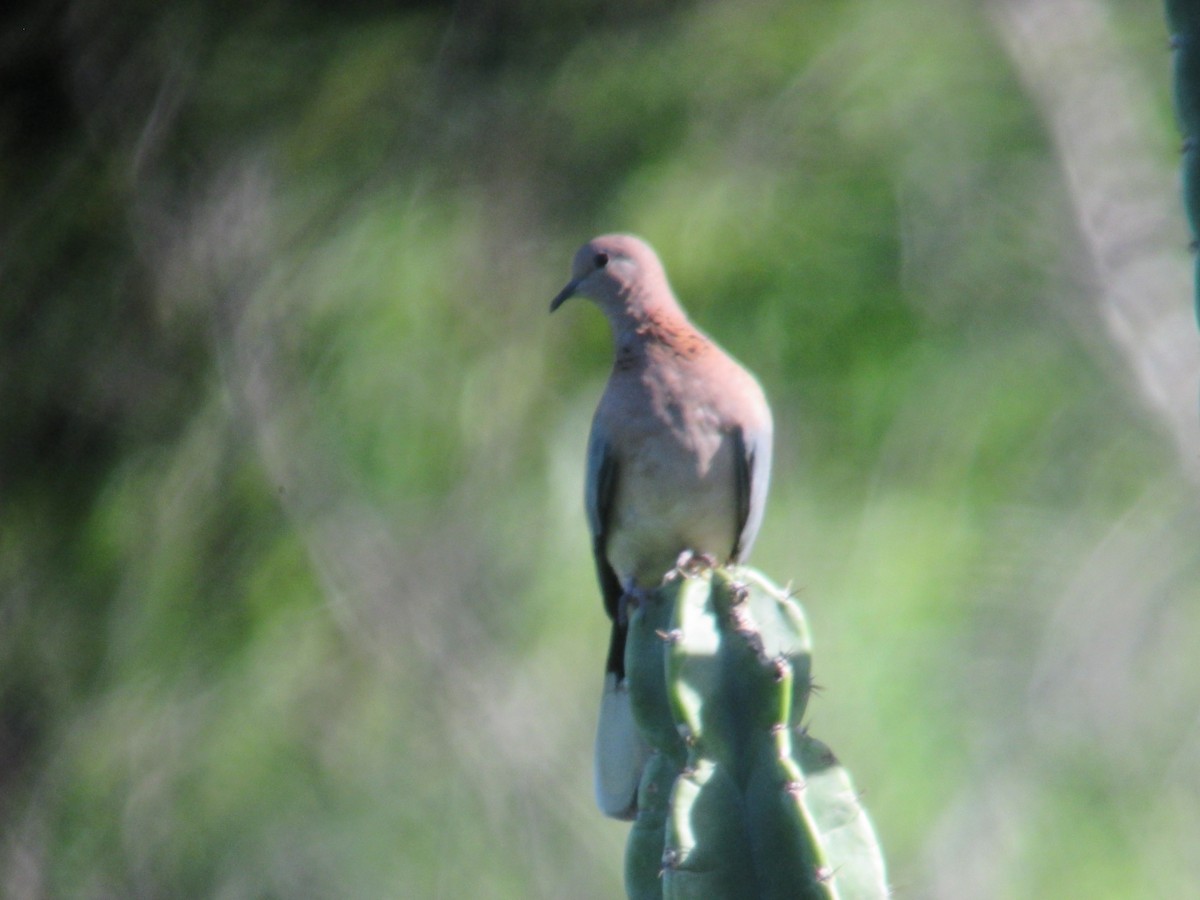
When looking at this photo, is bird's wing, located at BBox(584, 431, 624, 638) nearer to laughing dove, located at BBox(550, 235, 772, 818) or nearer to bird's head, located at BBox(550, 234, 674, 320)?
laughing dove, located at BBox(550, 235, 772, 818)

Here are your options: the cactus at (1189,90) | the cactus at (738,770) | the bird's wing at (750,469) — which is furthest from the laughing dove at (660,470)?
the cactus at (1189,90)

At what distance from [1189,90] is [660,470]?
1.17 m

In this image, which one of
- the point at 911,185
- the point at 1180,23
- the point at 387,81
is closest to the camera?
the point at 1180,23

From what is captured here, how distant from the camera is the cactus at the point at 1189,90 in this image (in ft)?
4.94

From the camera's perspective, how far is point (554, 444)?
16.0ft

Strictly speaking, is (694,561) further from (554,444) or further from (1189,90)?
(554,444)

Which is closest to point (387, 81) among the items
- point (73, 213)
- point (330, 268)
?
point (330, 268)

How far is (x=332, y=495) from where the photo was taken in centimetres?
505

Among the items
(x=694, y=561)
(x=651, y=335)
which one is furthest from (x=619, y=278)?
(x=694, y=561)

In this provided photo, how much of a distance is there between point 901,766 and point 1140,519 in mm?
1098

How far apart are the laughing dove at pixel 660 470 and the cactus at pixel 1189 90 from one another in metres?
1.05

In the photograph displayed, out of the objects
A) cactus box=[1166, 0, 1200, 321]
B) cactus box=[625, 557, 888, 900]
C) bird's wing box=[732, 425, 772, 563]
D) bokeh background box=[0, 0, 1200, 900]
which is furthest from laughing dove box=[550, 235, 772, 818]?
bokeh background box=[0, 0, 1200, 900]

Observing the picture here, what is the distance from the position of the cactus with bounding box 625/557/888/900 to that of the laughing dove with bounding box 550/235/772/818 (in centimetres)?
59

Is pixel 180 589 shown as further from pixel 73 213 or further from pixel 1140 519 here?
pixel 1140 519
